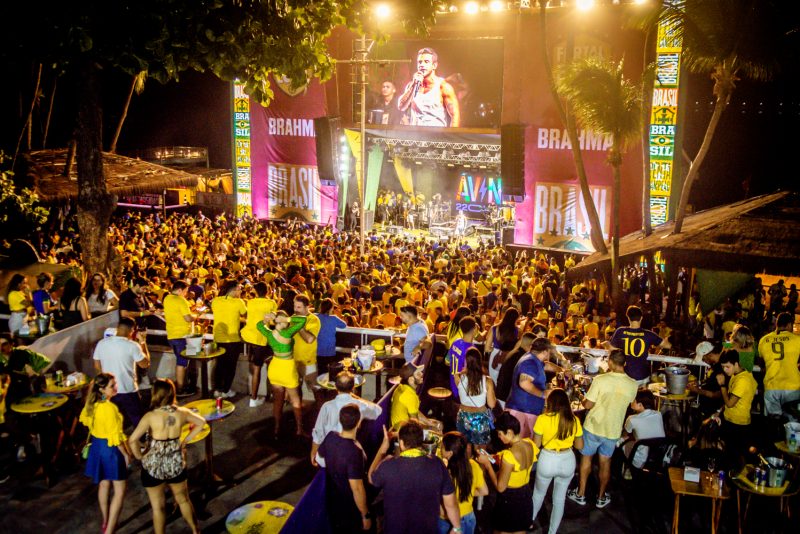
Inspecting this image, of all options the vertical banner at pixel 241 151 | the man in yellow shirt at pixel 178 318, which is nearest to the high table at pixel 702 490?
the man in yellow shirt at pixel 178 318

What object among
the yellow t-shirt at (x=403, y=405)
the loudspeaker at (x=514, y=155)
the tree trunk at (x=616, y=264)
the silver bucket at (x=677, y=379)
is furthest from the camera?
the loudspeaker at (x=514, y=155)

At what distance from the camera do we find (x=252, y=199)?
2475 centimetres

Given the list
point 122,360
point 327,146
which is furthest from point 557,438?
point 327,146

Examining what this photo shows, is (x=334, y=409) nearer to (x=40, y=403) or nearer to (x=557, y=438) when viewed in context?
(x=557, y=438)

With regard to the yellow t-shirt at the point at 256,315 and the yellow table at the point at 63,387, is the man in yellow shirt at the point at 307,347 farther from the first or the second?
the yellow table at the point at 63,387

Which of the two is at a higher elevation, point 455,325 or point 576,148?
point 576,148

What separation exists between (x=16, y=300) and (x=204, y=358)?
268 centimetres

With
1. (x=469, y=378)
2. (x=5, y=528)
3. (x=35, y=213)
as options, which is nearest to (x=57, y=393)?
(x=5, y=528)

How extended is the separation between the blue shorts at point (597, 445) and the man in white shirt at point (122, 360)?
4440 mm

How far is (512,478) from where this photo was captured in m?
4.63

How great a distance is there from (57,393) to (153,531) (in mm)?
2018

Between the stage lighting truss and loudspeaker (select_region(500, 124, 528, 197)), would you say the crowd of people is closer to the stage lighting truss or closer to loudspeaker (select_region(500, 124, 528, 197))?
loudspeaker (select_region(500, 124, 528, 197))

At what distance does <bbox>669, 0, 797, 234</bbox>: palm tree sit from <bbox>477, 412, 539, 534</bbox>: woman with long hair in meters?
8.94

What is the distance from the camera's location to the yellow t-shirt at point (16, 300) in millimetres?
7820
